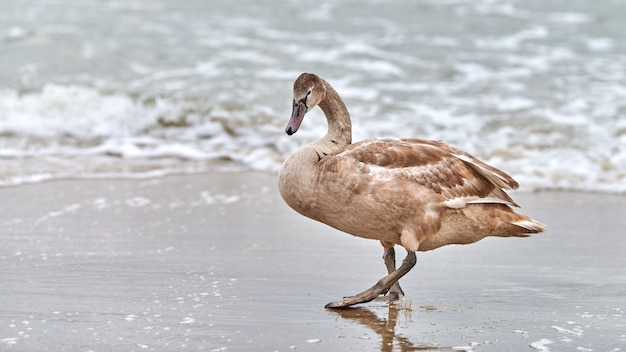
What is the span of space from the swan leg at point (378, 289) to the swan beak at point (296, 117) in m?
0.89

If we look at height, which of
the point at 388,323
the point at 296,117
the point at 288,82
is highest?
the point at 288,82

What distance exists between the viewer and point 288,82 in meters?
13.7

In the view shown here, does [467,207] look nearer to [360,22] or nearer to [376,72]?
[376,72]

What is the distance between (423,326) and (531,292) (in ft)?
3.42

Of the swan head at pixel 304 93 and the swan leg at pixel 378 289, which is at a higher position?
the swan head at pixel 304 93

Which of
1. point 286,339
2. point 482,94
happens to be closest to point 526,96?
point 482,94

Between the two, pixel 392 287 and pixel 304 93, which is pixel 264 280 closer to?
pixel 392 287

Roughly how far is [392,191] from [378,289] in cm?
51

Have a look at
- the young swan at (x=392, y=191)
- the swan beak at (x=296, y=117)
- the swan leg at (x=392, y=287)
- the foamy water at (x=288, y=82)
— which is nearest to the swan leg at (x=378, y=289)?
the young swan at (x=392, y=191)

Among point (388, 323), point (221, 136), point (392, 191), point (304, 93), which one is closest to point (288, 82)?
point (221, 136)

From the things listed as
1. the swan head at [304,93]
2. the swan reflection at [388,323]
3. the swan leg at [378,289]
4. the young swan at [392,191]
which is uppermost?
the swan head at [304,93]

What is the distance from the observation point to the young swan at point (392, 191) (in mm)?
4988

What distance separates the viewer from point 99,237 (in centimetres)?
681

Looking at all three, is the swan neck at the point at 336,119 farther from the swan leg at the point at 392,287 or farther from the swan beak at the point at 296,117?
the swan leg at the point at 392,287
